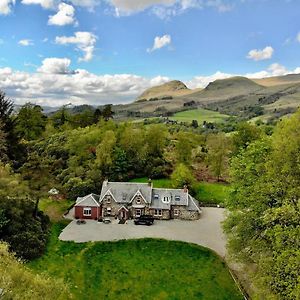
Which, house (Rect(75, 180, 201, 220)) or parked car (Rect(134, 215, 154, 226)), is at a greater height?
house (Rect(75, 180, 201, 220))

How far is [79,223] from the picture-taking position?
46156 millimetres

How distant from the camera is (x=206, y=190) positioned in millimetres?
58719

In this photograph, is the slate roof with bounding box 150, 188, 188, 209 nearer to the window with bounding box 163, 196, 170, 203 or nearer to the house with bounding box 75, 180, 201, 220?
the house with bounding box 75, 180, 201, 220

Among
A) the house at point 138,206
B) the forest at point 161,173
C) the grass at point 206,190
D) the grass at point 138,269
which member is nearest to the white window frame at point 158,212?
the house at point 138,206

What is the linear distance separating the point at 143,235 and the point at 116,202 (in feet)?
25.2

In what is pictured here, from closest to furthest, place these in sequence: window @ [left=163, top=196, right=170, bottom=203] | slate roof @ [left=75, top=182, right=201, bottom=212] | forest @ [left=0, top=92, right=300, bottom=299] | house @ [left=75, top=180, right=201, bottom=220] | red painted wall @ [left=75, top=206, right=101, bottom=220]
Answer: forest @ [left=0, top=92, right=300, bottom=299], red painted wall @ [left=75, top=206, right=101, bottom=220], house @ [left=75, top=180, right=201, bottom=220], slate roof @ [left=75, top=182, right=201, bottom=212], window @ [left=163, top=196, right=170, bottom=203]

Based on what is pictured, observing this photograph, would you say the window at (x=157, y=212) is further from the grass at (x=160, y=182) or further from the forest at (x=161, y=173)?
the grass at (x=160, y=182)

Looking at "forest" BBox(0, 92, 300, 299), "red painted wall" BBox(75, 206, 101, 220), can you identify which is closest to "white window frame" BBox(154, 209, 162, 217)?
"red painted wall" BBox(75, 206, 101, 220)

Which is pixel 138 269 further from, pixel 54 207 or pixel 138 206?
pixel 54 207

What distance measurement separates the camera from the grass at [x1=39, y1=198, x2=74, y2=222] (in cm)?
4783

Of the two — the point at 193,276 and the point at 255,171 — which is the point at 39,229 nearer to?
the point at 193,276

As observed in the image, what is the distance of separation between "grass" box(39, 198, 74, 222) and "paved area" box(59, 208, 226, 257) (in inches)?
115

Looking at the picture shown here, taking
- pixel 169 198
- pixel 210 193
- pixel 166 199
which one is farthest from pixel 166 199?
pixel 210 193

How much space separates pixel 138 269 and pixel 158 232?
9.35 m
